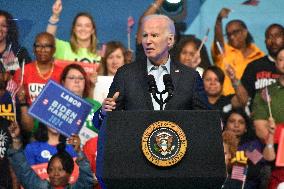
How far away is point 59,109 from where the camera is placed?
5316 mm

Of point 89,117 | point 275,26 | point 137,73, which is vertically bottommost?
point 89,117

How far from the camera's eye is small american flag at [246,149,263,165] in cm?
567

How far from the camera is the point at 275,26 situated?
6.13m

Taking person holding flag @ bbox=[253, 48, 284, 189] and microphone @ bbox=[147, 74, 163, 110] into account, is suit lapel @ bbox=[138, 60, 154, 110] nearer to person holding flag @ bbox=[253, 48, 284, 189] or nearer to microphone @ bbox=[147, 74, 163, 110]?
microphone @ bbox=[147, 74, 163, 110]

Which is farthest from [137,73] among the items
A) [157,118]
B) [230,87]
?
[230,87]

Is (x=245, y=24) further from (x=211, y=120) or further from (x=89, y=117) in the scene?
(x=211, y=120)

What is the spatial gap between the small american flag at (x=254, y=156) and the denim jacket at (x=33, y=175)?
1.54 metres

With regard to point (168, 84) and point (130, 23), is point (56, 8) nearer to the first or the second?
point (130, 23)

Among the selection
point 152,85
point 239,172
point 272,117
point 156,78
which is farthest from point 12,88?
point 152,85

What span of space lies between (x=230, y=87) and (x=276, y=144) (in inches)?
29.9

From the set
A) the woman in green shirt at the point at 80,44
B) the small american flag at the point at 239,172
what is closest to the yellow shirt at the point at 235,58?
the small american flag at the point at 239,172

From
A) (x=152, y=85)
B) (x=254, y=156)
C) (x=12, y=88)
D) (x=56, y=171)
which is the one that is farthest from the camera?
(x=254, y=156)

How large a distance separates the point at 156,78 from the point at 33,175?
2375 millimetres

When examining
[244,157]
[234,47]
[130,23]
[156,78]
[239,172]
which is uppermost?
[130,23]
